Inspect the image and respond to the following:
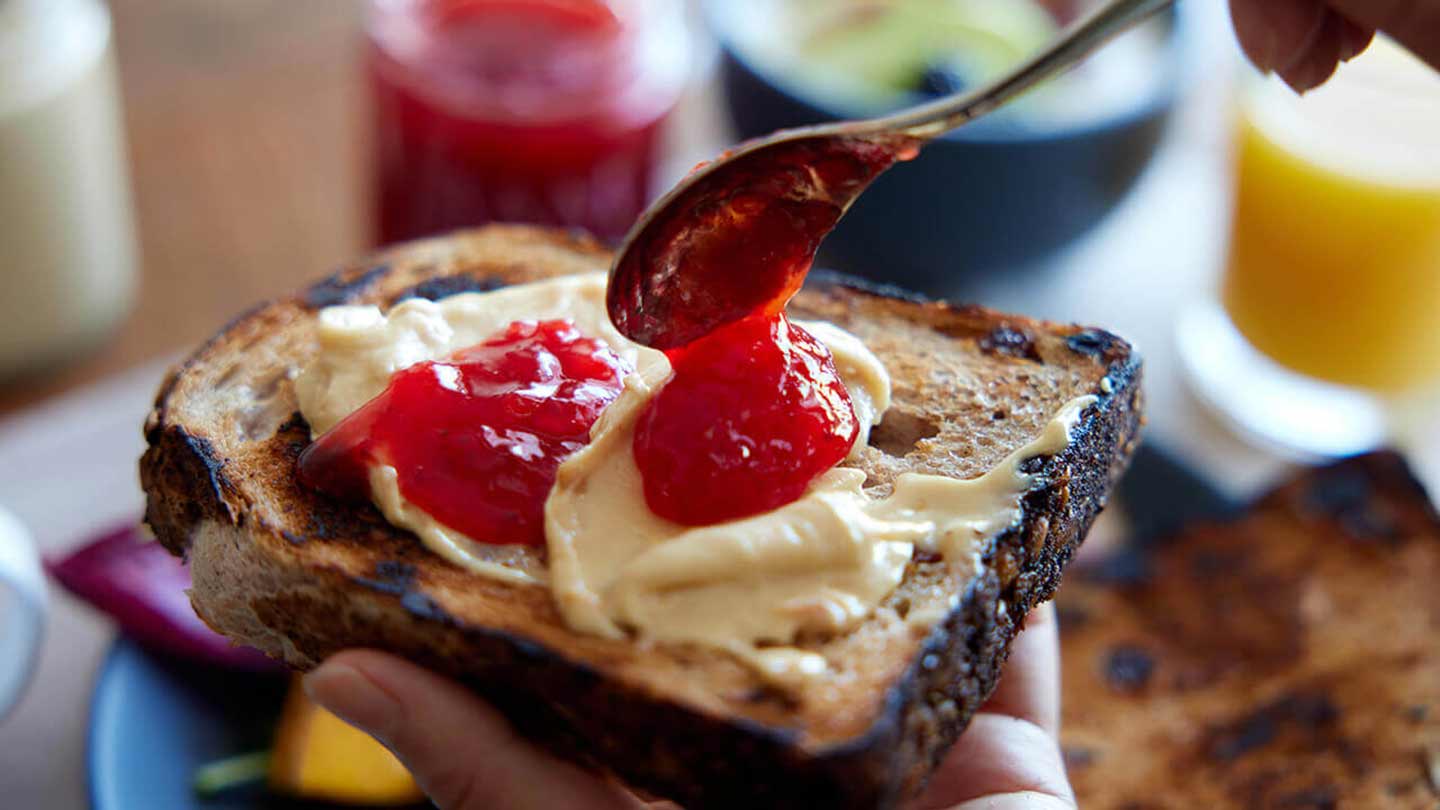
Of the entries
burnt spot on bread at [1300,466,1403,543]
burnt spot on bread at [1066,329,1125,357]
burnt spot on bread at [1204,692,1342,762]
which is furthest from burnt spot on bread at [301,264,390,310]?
burnt spot on bread at [1300,466,1403,543]

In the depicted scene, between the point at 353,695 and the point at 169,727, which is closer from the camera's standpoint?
the point at 353,695

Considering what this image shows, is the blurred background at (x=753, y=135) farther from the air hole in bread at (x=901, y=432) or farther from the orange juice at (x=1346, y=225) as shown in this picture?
the air hole in bread at (x=901, y=432)

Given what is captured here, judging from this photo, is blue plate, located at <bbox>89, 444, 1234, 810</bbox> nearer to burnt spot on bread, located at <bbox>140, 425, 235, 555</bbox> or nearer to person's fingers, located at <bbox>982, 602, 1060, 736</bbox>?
burnt spot on bread, located at <bbox>140, 425, 235, 555</bbox>

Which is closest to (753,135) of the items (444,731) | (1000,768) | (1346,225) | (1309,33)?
(1346,225)

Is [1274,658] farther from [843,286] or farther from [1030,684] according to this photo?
[843,286]

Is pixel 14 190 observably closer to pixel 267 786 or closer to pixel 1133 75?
pixel 267 786

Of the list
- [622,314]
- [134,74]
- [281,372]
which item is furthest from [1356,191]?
[134,74]

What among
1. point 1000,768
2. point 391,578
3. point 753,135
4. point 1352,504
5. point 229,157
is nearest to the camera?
point 391,578
